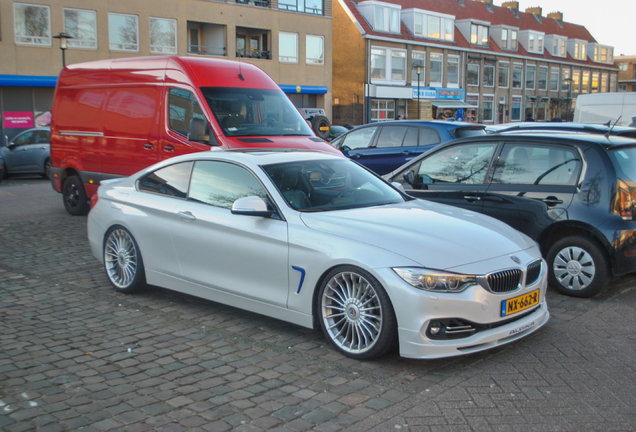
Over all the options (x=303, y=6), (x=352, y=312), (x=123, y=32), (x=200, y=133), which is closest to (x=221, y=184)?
(x=352, y=312)

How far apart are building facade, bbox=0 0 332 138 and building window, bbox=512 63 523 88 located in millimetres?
25825

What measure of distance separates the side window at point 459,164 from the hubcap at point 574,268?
1292 millimetres

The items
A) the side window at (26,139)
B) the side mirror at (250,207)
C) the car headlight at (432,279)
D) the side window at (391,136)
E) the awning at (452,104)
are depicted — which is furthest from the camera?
the awning at (452,104)

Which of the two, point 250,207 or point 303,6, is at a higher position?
point 303,6

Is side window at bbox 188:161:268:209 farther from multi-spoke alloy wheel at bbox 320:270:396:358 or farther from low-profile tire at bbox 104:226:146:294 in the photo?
multi-spoke alloy wheel at bbox 320:270:396:358

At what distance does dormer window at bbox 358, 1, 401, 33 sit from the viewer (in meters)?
47.3

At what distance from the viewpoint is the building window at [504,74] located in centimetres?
5875

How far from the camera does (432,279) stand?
442 centimetres

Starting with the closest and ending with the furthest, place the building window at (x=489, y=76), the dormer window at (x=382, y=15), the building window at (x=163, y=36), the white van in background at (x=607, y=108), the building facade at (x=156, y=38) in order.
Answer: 1. the white van in background at (x=607, y=108)
2. the building facade at (x=156, y=38)
3. the building window at (x=163, y=36)
4. the dormer window at (x=382, y=15)
5. the building window at (x=489, y=76)

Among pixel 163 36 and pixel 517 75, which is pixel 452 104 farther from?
pixel 163 36

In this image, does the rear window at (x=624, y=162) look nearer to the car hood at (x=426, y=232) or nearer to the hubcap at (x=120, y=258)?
the car hood at (x=426, y=232)

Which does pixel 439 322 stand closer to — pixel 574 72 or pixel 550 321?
pixel 550 321

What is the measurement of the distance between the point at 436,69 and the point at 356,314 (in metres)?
49.7

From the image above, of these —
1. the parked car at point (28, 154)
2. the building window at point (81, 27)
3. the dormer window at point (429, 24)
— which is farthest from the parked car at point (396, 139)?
the dormer window at point (429, 24)
